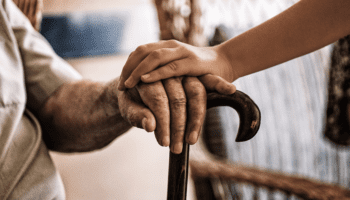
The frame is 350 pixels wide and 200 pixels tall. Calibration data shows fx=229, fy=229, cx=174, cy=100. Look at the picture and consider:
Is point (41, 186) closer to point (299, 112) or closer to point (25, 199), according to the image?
point (25, 199)

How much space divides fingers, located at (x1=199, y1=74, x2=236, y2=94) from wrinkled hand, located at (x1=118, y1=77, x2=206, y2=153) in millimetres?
11

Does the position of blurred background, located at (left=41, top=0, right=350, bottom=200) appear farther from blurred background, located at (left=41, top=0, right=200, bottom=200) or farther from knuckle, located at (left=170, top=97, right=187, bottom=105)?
knuckle, located at (left=170, top=97, right=187, bottom=105)

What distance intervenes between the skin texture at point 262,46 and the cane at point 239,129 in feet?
0.25

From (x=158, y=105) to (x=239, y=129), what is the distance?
91mm

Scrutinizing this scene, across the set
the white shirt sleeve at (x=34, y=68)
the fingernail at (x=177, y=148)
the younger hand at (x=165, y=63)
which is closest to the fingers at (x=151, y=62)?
the younger hand at (x=165, y=63)

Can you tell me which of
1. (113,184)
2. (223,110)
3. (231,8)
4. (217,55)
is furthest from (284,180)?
(231,8)

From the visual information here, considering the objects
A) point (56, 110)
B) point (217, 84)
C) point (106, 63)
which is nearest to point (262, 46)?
point (217, 84)

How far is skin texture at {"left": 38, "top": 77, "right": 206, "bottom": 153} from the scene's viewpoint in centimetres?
25

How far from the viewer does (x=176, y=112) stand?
0.26 metres

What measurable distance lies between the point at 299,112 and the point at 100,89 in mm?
864

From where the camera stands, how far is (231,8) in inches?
40.6

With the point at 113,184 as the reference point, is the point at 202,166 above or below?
above

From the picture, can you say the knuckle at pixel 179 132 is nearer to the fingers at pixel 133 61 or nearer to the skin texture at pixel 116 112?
the skin texture at pixel 116 112

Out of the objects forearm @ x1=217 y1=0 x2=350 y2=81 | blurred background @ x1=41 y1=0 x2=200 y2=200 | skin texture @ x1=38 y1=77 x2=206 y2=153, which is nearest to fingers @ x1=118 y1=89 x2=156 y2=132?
skin texture @ x1=38 y1=77 x2=206 y2=153
